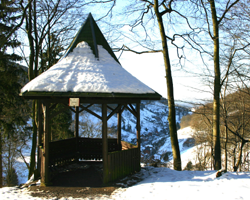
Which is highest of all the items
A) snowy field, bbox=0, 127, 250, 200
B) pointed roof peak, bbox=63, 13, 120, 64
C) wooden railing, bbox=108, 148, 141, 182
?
pointed roof peak, bbox=63, 13, 120, 64

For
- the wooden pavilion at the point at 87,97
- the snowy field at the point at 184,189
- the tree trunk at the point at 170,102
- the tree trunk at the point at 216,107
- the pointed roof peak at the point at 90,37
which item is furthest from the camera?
the tree trunk at the point at 170,102

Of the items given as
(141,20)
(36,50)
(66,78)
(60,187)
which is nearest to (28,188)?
(60,187)

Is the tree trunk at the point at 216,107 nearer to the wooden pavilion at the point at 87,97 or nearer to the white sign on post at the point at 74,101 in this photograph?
the wooden pavilion at the point at 87,97

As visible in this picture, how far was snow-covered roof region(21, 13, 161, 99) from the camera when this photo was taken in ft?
20.4

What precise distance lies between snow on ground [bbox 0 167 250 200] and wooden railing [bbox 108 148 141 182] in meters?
0.76

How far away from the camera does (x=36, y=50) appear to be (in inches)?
505

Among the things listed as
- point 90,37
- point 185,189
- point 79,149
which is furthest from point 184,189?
point 90,37

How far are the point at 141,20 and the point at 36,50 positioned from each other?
6401 millimetres

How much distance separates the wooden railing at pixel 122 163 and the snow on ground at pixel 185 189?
0.76m

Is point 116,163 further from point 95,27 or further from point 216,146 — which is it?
point 95,27

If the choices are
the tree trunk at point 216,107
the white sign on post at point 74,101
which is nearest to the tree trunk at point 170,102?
the tree trunk at point 216,107

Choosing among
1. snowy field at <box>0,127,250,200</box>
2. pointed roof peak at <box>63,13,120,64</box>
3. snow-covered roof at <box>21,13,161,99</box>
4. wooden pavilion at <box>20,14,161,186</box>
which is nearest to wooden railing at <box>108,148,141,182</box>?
wooden pavilion at <box>20,14,161,186</box>

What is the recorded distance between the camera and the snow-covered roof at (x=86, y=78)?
Result: 20.4 ft

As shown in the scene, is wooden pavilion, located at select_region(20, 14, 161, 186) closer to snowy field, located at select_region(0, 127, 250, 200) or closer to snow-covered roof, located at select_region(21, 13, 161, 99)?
snow-covered roof, located at select_region(21, 13, 161, 99)
